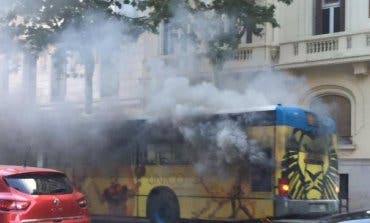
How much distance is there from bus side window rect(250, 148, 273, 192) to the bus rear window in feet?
11.1

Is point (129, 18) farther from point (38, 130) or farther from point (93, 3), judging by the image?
point (38, 130)

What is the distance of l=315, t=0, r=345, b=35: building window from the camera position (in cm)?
1916

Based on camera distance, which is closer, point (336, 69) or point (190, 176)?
point (190, 176)

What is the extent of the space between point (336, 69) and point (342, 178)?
3073mm

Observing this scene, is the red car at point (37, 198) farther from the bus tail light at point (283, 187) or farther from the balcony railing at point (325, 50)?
the balcony railing at point (325, 50)

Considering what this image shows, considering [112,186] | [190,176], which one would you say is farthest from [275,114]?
[112,186]

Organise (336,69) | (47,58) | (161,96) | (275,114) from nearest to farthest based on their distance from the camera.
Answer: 1. (275,114)
2. (161,96)
3. (47,58)
4. (336,69)

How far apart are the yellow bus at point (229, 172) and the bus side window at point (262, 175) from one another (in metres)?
0.02

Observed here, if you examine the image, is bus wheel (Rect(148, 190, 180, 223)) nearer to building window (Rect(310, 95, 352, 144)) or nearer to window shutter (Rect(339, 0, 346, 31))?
building window (Rect(310, 95, 352, 144))

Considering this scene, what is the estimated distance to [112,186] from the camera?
45.2 ft

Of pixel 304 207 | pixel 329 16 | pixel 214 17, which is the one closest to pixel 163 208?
pixel 304 207

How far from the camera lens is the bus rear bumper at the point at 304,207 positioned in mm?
11148

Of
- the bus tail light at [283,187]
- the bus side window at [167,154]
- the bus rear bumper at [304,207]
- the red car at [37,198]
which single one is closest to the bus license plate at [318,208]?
the bus rear bumper at [304,207]

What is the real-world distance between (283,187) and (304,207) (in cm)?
63
